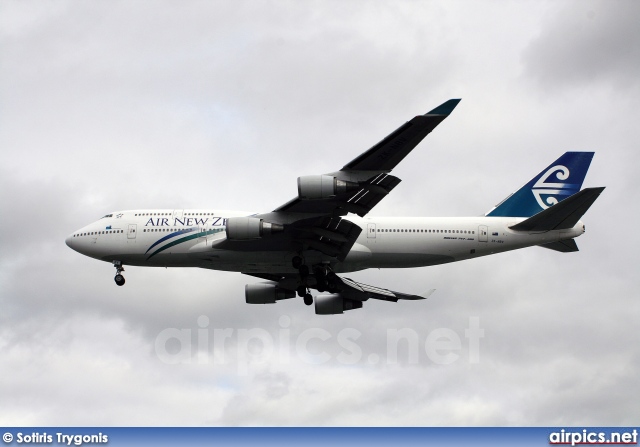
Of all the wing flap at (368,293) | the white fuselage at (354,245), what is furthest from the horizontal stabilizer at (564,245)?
the wing flap at (368,293)

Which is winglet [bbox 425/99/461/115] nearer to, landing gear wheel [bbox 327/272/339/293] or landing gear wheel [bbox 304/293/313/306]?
landing gear wheel [bbox 327/272/339/293]

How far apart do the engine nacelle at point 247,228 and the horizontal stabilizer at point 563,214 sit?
42.4ft

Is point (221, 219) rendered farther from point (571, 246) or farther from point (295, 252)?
point (571, 246)

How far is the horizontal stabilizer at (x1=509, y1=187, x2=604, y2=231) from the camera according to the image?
42094mm

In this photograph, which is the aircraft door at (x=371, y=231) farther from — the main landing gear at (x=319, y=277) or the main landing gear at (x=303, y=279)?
the main landing gear at (x=303, y=279)

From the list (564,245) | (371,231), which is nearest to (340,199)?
(371,231)

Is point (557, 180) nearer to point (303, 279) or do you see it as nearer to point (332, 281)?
point (332, 281)

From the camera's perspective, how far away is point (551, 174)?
49906mm

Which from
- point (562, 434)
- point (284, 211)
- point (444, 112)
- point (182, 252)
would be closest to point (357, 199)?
point (284, 211)

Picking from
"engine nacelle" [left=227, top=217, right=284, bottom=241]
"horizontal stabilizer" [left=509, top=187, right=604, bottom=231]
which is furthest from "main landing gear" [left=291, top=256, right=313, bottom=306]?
"horizontal stabilizer" [left=509, top=187, right=604, bottom=231]

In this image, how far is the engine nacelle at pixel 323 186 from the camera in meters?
38.0

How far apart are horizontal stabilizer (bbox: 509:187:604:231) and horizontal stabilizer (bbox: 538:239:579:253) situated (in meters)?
1.14

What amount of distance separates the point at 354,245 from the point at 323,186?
27.7 feet

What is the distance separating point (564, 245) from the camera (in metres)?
46.3
